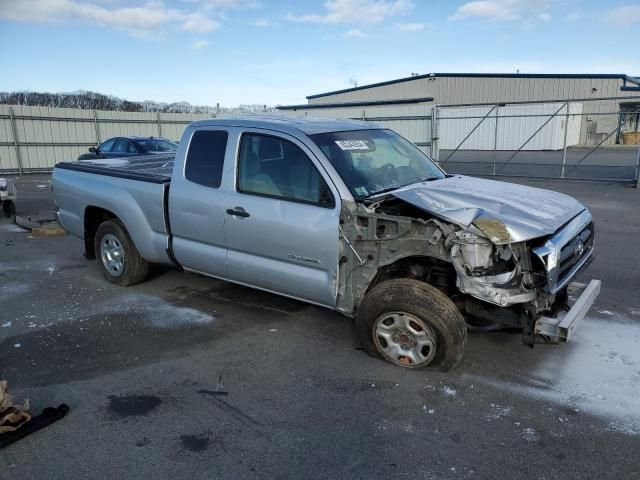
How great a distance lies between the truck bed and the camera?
5.61 metres

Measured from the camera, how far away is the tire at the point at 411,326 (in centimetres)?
379

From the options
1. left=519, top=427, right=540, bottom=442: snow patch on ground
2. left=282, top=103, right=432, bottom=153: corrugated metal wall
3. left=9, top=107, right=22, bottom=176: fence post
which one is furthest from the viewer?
left=9, top=107, right=22, bottom=176: fence post

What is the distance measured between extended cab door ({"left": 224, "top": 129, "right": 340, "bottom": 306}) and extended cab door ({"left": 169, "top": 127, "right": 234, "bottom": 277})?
15cm

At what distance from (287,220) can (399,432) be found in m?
1.93

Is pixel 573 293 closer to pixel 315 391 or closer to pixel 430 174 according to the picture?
pixel 430 174

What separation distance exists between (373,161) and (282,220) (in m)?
1.03

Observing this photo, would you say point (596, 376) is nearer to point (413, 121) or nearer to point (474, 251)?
point (474, 251)

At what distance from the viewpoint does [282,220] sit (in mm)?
4383

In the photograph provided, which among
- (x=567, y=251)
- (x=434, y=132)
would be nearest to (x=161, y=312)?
(x=567, y=251)

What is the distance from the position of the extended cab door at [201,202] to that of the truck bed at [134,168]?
0.33 m

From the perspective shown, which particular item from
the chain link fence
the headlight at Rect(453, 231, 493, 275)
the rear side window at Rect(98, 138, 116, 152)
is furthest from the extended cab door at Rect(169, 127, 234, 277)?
the chain link fence

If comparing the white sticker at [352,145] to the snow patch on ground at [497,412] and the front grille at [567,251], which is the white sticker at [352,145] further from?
the snow patch on ground at [497,412]

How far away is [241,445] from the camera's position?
3.16 meters

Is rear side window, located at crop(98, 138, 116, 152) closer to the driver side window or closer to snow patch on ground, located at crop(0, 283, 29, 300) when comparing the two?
snow patch on ground, located at crop(0, 283, 29, 300)
